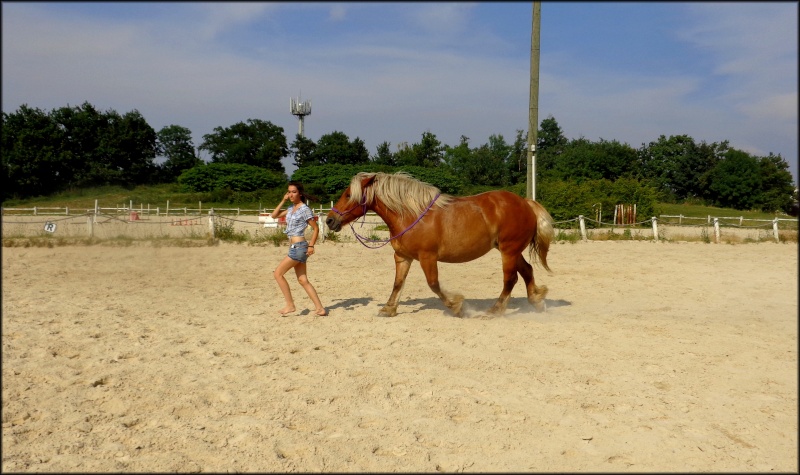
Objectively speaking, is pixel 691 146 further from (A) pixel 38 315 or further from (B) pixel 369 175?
(A) pixel 38 315

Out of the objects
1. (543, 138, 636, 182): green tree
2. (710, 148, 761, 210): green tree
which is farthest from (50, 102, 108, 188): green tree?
(543, 138, 636, 182): green tree

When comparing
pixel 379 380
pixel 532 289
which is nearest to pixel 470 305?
pixel 532 289

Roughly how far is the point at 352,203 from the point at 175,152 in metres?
49.2

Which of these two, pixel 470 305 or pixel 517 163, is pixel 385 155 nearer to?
pixel 517 163

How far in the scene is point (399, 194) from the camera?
6.63m

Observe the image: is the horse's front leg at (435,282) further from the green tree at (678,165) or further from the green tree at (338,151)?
the green tree at (338,151)

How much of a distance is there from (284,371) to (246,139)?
5811cm

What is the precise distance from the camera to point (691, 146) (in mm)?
38594

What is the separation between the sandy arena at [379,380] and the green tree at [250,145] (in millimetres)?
48512

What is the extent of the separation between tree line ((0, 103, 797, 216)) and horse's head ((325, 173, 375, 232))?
18416 mm

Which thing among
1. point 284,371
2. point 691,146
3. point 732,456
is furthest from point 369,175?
point 691,146

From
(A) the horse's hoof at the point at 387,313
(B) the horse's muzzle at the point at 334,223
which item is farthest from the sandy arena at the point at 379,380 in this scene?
(B) the horse's muzzle at the point at 334,223

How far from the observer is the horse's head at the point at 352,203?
21.5 ft

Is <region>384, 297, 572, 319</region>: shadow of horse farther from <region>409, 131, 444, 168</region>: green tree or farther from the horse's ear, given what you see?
<region>409, 131, 444, 168</region>: green tree
